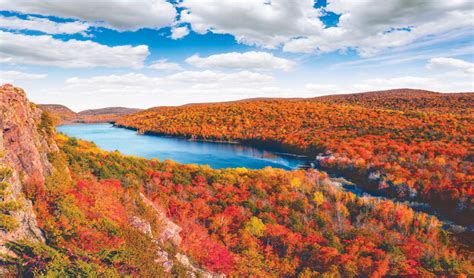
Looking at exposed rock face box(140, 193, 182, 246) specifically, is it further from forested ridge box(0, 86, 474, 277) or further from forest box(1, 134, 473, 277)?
forest box(1, 134, 473, 277)

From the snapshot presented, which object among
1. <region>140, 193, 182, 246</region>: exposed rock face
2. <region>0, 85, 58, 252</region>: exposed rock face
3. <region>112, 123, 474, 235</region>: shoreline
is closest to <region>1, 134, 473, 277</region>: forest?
<region>140, 193, 182, 246</region>: exposed rock face

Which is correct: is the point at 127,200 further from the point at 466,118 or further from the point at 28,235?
the point at 466,118

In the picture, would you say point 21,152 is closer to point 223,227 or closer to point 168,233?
point 168,233

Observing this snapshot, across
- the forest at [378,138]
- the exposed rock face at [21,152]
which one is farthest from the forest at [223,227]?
the forest at [378,138]

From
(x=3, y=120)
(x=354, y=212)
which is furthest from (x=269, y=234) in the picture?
(x=3, y=120)

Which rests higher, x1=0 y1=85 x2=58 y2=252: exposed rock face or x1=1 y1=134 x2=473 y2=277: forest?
x1=0 y1=85 x2=58 y2=252: exposed rock face
